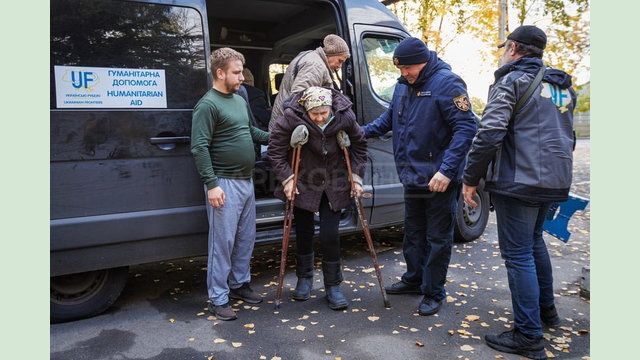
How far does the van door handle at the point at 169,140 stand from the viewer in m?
3.48

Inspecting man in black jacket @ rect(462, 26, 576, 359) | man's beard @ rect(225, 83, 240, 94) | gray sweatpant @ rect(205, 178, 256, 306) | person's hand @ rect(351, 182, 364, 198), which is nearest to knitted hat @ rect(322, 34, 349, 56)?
man's beard @ rect(225, 83, 240, 94)

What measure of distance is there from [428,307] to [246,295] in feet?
4.67

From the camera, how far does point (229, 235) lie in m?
3.58

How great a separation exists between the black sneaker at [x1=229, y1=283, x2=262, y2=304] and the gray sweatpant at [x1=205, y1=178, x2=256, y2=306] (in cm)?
18

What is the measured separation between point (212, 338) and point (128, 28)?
2194mm

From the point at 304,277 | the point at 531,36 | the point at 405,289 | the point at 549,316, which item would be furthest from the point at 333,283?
the point at 531,36

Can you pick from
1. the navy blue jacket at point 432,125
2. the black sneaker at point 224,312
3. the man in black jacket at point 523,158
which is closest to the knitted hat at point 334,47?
the navy blue jacket at point 432,125

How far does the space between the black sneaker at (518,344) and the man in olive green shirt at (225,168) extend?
5.97 feet

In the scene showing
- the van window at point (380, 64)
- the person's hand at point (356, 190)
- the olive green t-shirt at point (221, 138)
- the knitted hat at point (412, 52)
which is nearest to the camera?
the olive green t-shirt at point (221, 138)

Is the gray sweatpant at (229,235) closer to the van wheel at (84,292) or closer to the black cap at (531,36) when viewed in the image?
the van wheel at (84,292)

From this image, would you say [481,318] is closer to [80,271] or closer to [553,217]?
[553,217]

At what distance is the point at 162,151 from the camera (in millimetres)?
3527

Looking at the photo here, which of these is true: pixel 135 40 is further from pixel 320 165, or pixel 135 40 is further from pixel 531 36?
pixel 531 36

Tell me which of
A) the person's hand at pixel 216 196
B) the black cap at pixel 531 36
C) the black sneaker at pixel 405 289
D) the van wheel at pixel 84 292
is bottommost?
the black sneaker at pixel 405 289
